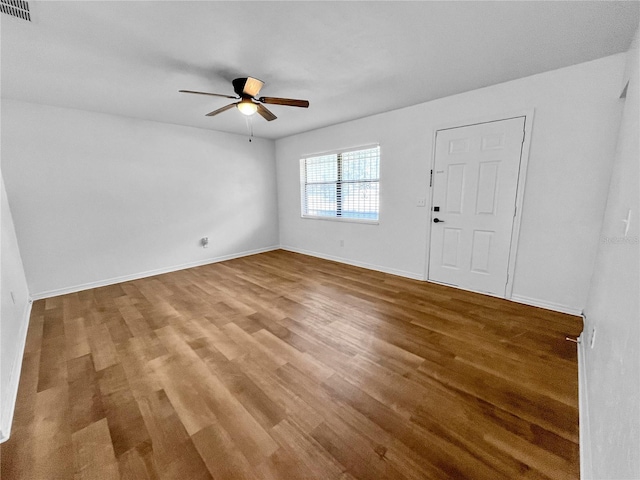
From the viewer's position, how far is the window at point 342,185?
4223 mm

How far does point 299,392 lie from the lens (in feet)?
5.51

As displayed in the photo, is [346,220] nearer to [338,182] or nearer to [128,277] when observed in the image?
[338,182]

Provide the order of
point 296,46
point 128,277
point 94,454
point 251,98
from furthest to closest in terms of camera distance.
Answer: point 128,277
point 251,98
point 296,46
point 94,454

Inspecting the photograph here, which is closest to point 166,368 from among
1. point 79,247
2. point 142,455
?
point 142,455

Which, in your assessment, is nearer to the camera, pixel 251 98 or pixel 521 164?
pixel 251 98

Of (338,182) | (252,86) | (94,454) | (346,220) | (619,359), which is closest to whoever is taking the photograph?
(619,359)

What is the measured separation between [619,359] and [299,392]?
1581 mm

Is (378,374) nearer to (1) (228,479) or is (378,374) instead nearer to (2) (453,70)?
(1) (228,479)

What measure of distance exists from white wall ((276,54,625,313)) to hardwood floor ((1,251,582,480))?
515 millimetres

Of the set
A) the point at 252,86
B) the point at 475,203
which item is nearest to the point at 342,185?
the point at 475,203

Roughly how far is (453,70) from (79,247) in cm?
512

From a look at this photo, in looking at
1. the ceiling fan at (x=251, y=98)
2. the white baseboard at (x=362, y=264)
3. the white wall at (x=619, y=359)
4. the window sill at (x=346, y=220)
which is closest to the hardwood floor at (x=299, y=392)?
the white wall at (x=619, y=359)

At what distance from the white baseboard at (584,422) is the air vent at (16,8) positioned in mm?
3843

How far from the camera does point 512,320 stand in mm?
2527
